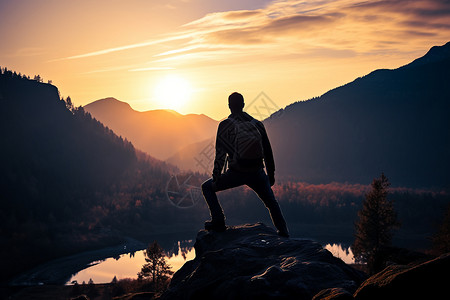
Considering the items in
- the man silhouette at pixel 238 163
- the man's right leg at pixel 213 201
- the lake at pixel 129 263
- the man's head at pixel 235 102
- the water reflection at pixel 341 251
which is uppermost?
the man's head at pixel 235 102

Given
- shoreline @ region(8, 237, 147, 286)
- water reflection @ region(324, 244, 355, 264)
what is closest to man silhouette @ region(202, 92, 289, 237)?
water reflection @ region(324, 244, 355, 264)

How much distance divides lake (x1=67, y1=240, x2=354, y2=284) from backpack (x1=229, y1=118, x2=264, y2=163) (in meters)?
96.6

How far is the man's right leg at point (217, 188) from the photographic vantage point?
955 centimetres

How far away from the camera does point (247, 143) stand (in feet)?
30.2

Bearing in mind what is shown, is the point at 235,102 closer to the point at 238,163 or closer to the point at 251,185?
the point at 238,163

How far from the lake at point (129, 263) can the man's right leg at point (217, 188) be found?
94298 millimetres

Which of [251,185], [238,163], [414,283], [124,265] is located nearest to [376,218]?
[251,185]

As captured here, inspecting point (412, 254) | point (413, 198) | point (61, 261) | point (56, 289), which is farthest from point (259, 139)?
point (413, 198)

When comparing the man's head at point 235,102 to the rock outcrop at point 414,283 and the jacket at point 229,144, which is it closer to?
the jacket at point 229,144

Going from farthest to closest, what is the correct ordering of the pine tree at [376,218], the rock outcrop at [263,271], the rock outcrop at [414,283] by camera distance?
the pine tree at [376,218] < the rock outcrop at [263,271] < the rock outcrop at [414,283]

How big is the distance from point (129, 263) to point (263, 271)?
12852 cm

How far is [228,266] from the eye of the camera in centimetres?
891

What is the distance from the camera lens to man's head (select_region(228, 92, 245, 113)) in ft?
31.4

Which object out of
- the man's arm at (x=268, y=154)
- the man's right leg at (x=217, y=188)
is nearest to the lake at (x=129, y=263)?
the man's right leg at (x=217, y=188)
